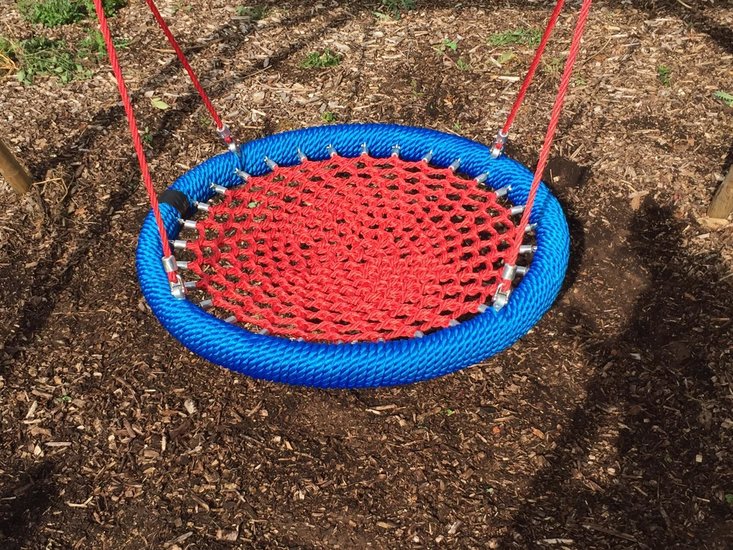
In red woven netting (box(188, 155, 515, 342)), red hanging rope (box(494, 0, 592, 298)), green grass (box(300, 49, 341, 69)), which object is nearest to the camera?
red hanging rope (box(494, 0, 592, 298))

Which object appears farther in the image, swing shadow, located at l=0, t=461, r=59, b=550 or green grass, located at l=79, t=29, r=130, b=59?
green grass, located at l=79, t=29, r=130, b=59

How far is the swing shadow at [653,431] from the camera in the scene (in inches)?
86.2

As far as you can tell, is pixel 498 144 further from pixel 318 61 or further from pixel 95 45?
pixel 95 45

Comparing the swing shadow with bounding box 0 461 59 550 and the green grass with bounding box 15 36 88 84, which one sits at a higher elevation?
the green grass with bounding box 15 36 88 84

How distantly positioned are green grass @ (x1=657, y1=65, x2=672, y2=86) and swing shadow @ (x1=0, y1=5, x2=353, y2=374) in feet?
6.17

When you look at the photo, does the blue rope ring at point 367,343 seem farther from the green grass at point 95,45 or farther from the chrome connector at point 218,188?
the green grass at point 95,45

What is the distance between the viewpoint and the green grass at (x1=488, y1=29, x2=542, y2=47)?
4.16 meters

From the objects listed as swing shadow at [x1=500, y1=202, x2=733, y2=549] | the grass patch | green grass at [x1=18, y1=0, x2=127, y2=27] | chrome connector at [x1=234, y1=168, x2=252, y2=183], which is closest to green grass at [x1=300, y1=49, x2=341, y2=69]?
the grass patch

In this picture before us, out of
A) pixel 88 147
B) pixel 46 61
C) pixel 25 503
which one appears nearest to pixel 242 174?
pixel 88 147

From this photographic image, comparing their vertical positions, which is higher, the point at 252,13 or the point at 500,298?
the point at 500,298

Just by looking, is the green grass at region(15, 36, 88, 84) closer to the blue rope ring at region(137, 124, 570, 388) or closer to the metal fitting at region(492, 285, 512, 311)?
the blue rope ring at region(137, 124, 570, 388)

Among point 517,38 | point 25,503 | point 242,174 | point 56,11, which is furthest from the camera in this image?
point 56,11

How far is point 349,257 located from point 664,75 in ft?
7.65

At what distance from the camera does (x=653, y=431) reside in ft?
7.90
